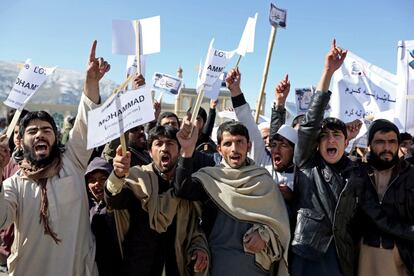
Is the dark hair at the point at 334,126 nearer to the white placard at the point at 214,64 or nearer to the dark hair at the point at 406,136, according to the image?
the white placard at the point at 214,64

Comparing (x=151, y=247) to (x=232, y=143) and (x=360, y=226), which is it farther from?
(x=360, y=226)

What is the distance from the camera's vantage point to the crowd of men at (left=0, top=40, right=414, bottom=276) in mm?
2686

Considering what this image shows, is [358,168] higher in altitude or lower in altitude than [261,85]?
lower

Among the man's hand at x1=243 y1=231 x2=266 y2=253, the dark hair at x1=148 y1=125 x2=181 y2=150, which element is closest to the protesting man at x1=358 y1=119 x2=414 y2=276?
the man's hand at x1=243 y1=231 x2=266 y2=253

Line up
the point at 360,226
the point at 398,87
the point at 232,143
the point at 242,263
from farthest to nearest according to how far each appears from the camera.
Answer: the point at 398,87, the point at 360,226, the point at 232,143, the point at 242,263

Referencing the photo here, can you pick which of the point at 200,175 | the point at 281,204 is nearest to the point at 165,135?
the point at 200,175

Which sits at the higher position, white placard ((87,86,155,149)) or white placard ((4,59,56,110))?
white placard ((4,59,56,110))

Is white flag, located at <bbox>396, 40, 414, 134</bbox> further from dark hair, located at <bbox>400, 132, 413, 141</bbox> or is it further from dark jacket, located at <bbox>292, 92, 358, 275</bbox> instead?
dark jacket, located at <bbox>292, 92, 358, 275</bbox>

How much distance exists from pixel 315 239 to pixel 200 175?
0.96m

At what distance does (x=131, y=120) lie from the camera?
8.54 ft

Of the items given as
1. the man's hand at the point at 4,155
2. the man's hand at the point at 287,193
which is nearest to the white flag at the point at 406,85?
the man's hand at the point at 287,193

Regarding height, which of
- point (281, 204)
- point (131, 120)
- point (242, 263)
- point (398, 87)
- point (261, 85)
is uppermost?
point (398, 87)

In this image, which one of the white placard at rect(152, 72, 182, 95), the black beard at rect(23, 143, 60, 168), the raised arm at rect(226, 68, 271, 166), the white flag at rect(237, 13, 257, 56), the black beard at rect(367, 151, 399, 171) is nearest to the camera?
the black beard at rect(23, 143, 60, 168)

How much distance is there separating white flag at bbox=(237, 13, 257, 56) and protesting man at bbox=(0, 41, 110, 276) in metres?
2.11
